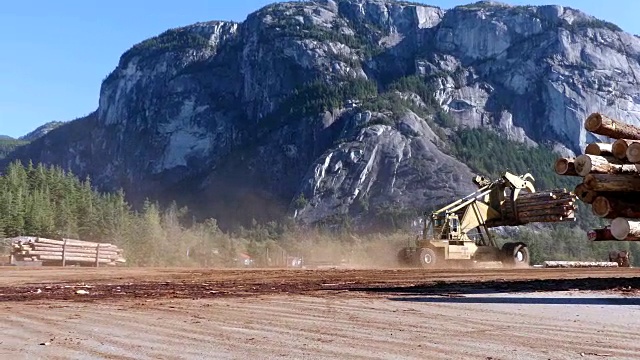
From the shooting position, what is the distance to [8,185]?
60.1 m

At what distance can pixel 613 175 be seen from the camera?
11859 millimetres

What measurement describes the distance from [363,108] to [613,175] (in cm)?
13880

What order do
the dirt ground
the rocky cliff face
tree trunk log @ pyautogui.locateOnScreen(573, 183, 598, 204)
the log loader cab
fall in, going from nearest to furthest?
the dirt ground → tree trunk log @ pyautogui.locateOnScreen(573, 183, 598, 204) → the log loader cab → the rocky cliff face

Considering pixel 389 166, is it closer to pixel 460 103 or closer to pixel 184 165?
pixel 460 103

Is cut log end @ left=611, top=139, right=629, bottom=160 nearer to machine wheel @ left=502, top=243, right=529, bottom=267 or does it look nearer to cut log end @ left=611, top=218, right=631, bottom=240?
cut log end @ left=611, top=218, right=631, bottom=240

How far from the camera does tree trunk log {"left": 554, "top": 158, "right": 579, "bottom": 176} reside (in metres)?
12.3

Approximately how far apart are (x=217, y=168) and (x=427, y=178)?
7149 cm

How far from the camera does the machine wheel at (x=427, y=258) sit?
29.6m

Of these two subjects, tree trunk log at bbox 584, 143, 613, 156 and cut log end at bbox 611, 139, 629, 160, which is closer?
cut log end at bbox 611, 139, 629, 160

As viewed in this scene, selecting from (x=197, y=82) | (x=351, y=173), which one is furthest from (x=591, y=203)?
(x=197, y=82)

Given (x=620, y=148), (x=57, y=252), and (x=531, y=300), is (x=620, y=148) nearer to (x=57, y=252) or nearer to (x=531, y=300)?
(x=531, y=300)

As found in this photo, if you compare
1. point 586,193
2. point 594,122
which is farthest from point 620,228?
point 594,122

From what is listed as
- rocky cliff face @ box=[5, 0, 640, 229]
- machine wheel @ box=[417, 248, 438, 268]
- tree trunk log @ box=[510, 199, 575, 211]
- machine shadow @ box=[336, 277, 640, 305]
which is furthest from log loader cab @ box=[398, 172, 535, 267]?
rocky cliff face @ box=[5, 0, 640, 229]

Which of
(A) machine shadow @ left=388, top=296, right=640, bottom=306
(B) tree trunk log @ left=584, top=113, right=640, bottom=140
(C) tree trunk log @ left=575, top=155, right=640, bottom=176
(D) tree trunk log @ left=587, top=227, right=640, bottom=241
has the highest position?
(B) tree trunk log @ left=584, top=113, right=640, bottom=140
